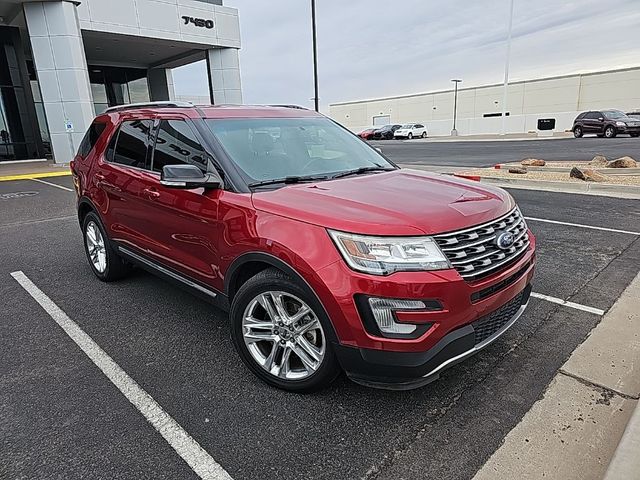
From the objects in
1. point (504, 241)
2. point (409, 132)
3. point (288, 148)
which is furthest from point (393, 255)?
point (409, 132)

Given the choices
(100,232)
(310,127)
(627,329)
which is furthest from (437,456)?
(100,232)

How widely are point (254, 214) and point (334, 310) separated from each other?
0.85 metres

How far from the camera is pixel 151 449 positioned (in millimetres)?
2383

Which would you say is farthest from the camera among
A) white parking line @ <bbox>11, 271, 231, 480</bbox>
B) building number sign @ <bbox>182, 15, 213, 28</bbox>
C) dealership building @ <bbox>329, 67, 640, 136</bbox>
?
dealership building @ <bbox>329, 67, 640, 136</bbox>

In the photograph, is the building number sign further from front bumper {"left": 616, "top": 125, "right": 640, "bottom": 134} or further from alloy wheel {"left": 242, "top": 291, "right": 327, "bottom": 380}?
front bumper {"left": 616, "top": 125, "right": 640, "bottom": 134}

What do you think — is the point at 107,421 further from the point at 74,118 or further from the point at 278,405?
the point at 74,118

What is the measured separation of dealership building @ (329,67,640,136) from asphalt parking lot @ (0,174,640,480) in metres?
52.5

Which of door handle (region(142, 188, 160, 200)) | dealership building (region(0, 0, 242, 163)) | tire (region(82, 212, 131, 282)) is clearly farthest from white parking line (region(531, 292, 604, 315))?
dealership building (region(0, 0, 242, 163))

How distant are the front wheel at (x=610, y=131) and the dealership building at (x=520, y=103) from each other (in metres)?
23.0

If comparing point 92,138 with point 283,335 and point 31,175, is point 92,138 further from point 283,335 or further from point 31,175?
point 31,175

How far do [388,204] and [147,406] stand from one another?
193 centimetres

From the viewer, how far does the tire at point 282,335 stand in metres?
2.60

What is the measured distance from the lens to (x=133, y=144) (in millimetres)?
4160

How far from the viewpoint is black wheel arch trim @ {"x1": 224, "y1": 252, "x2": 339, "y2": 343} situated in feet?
8.11
